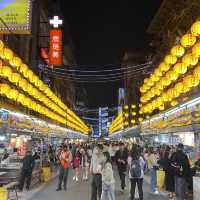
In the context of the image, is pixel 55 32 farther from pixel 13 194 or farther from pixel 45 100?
pixel 13 194

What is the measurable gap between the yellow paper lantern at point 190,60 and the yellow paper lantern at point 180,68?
0.35m

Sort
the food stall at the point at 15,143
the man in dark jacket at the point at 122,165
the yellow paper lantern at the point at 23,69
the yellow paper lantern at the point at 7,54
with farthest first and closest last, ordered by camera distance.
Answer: the yellow paper lantern at the point at 23,69
the man in dark jacket at the point at 122,165
the food stall at the point at 15,143
the yellow paper lantern at the point at 7,54

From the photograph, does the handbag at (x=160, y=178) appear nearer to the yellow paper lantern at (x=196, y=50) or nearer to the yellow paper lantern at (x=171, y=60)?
the yellow paper lantern at (x=196, y=50)

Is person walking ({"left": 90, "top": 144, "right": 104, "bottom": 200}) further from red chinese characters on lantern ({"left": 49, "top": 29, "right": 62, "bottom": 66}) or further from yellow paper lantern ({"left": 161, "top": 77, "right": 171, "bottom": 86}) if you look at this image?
red chinese characters on lantern ({"left": 49, "top": 29, "right": 62, "bottom": 66})

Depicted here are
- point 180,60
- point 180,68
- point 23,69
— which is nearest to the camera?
point 180,68

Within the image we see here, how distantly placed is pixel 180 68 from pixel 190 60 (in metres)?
1.38

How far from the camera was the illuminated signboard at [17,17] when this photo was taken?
44.7 ft

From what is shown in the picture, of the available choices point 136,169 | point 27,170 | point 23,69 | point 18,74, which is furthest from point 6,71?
point 136,169

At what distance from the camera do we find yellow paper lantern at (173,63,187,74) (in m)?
17.1

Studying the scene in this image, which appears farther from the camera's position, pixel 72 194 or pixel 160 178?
pixel 160 178

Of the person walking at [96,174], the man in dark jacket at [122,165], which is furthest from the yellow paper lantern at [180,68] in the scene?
the person walking at [96,174]

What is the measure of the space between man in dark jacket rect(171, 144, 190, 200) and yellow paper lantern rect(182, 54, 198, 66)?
576 cm

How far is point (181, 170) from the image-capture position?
37.7 feet

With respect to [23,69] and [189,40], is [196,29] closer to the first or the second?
[189,40]
